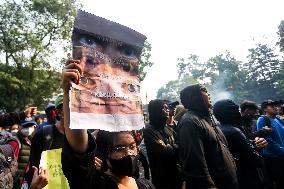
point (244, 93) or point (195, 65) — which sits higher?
point (195, 65)

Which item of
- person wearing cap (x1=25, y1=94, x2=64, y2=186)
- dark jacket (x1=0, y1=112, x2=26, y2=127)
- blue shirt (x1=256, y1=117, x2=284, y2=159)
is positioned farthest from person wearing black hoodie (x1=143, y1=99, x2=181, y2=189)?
blue shirt (x1=256, y1=117, x2=284, y2=159)

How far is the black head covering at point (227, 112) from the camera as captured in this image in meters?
4.73

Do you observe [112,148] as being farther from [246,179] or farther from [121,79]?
[246,179]

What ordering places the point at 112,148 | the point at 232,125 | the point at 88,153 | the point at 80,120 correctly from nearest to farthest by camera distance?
the point at 80,120 < the point at 88,153 < the point at 112,148 < the point at 232,125

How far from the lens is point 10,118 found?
4.40 m

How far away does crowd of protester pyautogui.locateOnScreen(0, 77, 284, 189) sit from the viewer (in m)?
1.84

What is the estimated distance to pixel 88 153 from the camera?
1.75 meters

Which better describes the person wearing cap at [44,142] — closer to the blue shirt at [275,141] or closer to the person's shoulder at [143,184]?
the person's shoulder at [143,184]

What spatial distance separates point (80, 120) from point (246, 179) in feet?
11.1

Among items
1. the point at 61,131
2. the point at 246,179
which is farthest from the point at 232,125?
the point at 61,131

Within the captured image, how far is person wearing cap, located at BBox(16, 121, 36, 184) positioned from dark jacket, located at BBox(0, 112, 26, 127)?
43.2 inches

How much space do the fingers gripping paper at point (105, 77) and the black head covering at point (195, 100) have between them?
2153 millimetres

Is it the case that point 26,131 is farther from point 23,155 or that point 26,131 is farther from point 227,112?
point 227,112

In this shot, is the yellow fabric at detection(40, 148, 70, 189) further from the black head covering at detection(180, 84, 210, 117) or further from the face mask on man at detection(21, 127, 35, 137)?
the face mask on man at detection(21, 127, 35, 137)
